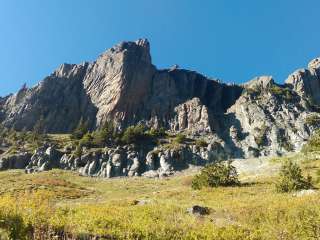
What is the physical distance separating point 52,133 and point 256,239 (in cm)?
16211

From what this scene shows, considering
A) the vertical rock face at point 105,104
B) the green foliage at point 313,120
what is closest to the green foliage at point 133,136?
the vertical rock face at point 105,104

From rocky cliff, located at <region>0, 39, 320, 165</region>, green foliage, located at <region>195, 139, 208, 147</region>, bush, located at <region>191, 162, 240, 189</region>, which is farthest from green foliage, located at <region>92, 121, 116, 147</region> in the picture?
bush, located at <region>191, 162, 240, 189</region>

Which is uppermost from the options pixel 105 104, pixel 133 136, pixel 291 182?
pixel 105 104

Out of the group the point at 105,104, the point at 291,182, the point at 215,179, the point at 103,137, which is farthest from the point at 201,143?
the point at 291,182

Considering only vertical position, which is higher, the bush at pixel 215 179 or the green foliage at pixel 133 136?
the green foliage at pixel 133 136

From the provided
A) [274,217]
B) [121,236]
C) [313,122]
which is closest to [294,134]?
[313,122]

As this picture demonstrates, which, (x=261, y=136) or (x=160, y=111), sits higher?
(x=160, y=111)

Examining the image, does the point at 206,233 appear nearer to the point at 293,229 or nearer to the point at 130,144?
the point at 293,229

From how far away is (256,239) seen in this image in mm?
20141

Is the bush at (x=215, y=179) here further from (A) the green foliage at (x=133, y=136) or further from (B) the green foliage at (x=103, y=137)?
(B) the green foliage at (x=103, y=137)

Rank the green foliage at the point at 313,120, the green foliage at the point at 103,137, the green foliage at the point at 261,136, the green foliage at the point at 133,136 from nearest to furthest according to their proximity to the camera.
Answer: the green foliage at the point at 103,137
the green foliage at the point at 133,136
the green foliage at the point at 261,136
the green foliage at the point at 313,120

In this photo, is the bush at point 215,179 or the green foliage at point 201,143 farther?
the green foliage at point 201,143

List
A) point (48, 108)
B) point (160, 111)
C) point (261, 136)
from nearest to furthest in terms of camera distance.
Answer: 1. point (261, 136)
2. point (160, 111)
3. point (48, 108)

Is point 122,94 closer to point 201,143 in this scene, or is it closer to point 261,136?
point 201,143
